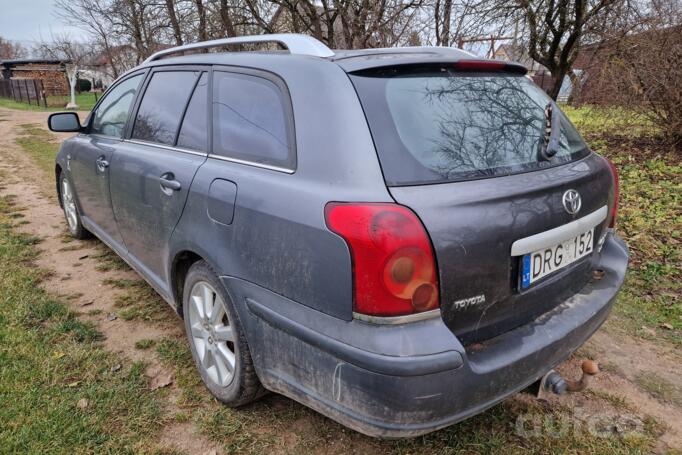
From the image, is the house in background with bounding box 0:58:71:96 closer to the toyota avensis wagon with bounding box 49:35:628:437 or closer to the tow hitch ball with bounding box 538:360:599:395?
the toyota avensis wagon with bounding box 49:35:628:437

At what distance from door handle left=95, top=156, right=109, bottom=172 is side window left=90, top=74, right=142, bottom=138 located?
20 cm

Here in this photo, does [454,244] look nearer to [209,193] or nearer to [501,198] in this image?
[501,198]

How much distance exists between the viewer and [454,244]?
5.31 feet

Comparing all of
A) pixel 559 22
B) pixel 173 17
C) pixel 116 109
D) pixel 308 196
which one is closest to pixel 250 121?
pixel 308 196

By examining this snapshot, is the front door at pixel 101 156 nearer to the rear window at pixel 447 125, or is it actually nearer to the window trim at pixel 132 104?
the window trim at pixel 132 104

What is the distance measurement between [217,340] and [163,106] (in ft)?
4.74

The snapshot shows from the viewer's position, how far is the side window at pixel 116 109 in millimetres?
3344

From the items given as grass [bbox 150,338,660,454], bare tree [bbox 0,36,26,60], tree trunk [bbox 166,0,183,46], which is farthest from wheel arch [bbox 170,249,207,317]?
bare tree [bbox 0,36,26,60]

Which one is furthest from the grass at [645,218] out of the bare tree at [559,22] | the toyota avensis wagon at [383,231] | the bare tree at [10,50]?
the bare tree at [10,50]

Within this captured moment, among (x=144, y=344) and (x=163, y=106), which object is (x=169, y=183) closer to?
(x=163, y=106)

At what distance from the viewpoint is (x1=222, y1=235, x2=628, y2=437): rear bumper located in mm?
1565

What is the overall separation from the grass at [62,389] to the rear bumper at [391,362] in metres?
0.76

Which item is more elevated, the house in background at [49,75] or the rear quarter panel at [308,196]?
the house in background at [49,75]

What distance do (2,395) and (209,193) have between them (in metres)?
1.48
